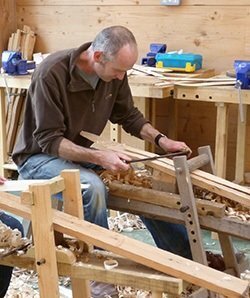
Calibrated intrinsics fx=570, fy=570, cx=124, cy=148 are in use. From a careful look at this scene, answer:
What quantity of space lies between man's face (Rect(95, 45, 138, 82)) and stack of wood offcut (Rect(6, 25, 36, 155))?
2171mm

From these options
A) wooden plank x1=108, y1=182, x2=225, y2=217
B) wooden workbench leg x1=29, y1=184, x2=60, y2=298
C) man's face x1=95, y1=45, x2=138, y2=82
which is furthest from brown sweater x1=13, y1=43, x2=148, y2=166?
wooden workbench leg x1=29, y1=184, x2=60, y2=298

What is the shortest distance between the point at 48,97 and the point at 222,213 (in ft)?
3.15

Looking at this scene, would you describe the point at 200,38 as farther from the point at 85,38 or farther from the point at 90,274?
the point at 90,274

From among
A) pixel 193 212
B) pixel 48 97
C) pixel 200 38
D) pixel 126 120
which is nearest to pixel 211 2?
pixel 200 38

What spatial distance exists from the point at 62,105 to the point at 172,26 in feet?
6.28

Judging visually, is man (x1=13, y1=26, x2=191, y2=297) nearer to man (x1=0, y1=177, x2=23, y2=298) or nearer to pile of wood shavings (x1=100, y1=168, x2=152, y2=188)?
pile of wood shavings (x1=100, y1=168, x2=152, y2=188)

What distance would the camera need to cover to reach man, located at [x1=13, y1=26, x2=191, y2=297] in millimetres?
2598

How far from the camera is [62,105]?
2.73 m

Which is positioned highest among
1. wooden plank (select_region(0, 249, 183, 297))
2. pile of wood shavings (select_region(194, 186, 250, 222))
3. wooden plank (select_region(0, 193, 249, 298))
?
wooden plank (select_region(0, 193, 249, 298))

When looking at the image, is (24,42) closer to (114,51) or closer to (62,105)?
(62,105)

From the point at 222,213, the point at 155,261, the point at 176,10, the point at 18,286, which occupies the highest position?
the point at 176,10

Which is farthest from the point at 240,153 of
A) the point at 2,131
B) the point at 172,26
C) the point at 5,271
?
the point at 5,271

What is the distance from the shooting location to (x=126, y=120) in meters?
3.07

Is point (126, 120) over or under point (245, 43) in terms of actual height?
under
